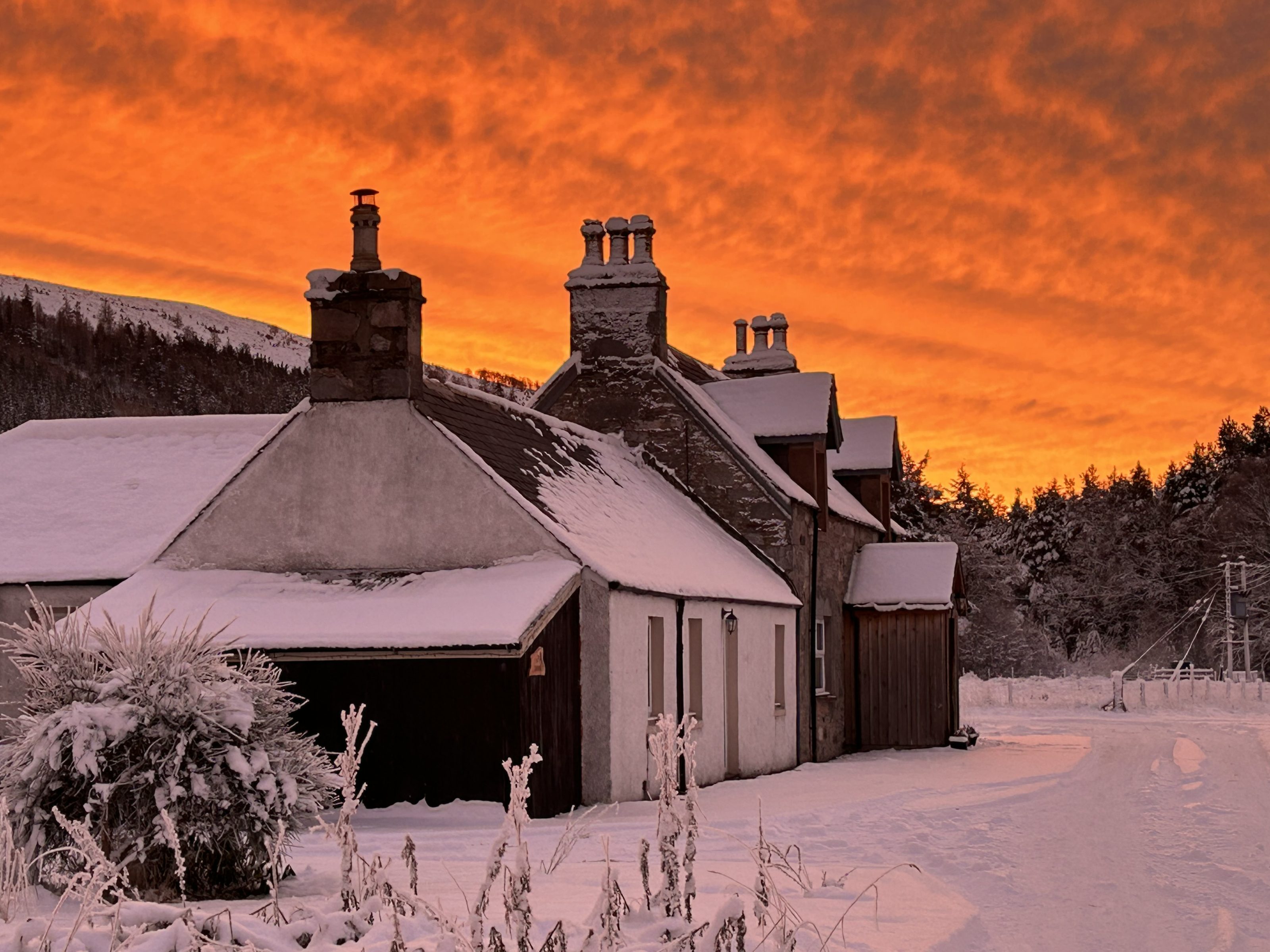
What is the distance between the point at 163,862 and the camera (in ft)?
31.8

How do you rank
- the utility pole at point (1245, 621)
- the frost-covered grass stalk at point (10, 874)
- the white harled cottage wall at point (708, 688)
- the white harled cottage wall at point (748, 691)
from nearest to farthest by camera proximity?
the frost-covered grass stalk at point (10, 874) < the white harled cottage wall at point (708, 688) < the white harled cottage wall at point (748, 691) < the utility pole at point (1245, 621)

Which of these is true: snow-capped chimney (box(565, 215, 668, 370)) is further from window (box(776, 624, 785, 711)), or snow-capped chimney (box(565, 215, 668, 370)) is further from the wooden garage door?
the wooden garage door

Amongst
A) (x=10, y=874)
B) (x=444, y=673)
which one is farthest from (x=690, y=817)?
(x=444, y=673)

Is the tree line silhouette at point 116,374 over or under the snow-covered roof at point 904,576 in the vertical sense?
over

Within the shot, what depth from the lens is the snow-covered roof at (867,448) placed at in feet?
106

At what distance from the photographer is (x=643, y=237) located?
27.3 m

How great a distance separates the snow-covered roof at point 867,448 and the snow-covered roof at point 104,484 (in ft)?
41.4

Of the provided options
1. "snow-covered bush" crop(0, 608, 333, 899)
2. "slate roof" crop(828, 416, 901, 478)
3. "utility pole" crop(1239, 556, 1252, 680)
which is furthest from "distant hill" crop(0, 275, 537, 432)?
"snow-covered bush" crop(0, 608, 333, 899)

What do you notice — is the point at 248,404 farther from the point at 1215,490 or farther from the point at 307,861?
the point at 307,861

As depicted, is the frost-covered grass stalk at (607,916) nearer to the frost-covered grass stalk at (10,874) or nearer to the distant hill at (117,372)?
the frost-covered grass stalk at (10,874)

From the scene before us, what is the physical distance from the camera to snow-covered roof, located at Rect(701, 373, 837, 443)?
2661 centimetres

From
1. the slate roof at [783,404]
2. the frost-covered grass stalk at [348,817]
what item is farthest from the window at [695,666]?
the frost-covered grass stalk at [348,817]

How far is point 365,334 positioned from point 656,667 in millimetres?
5526

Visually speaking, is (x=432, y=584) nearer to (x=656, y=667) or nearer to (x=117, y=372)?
(x=656, y=667)
